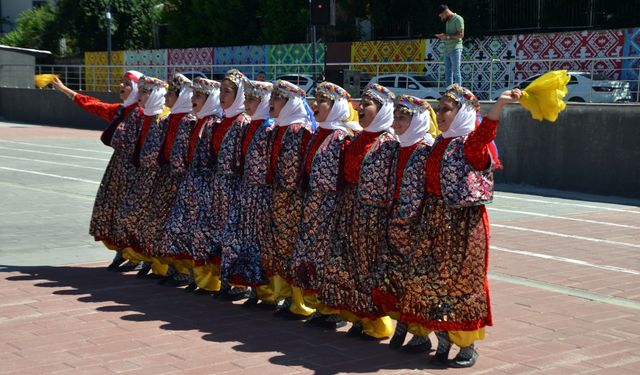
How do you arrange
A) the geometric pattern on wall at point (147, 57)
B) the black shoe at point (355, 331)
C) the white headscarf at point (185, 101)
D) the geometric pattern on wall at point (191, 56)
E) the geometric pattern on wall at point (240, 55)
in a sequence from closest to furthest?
the black shoe at point (355, 331), the white headscarf at point (185, 101), the geometric pattern on wall at point (240, 55), the geometric pattern on wall at point (191, 56), the geometric pattern on wall at point (147, 57)

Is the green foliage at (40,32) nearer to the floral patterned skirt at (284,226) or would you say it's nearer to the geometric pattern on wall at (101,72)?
the geometric pattern on wall at (101,72)

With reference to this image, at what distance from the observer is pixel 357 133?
6.93m

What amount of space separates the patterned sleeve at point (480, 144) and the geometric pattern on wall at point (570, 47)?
60.0ft

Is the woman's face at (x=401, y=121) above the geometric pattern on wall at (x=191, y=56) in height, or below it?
below

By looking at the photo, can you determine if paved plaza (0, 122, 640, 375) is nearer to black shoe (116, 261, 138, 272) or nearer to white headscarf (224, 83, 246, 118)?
black shoe (116, 261, 138, 272)

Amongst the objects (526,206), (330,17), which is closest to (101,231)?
(526,206)

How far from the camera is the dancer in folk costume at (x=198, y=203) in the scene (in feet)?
26.5

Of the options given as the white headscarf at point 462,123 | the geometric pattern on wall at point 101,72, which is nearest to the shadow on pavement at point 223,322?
the white headscarf at point 462,123

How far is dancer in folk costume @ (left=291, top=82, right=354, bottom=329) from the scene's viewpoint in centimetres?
689

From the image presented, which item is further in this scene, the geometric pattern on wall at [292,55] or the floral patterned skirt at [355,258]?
the geometric pattern on wall at [292,55]

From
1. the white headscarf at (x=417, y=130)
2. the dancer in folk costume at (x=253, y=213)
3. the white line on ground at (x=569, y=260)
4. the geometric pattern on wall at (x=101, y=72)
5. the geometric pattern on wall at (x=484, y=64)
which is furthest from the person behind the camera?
the geometric pattern on wall at (x=101, y=72)

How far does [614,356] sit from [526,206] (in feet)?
26.7

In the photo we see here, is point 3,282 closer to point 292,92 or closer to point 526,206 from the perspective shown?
point 292,92

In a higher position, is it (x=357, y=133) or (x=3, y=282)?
(x=357, y=133)
